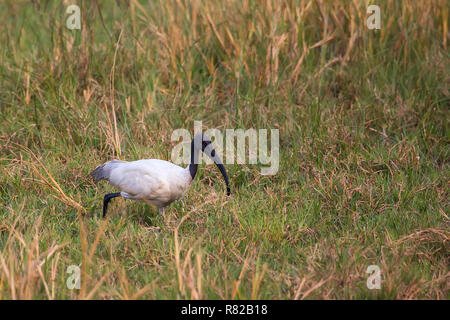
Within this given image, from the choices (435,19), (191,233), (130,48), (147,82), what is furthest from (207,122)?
(435,19)

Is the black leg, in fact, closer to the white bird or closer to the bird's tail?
the white bird

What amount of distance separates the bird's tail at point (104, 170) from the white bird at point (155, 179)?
4 cm

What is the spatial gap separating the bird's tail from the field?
180 mm

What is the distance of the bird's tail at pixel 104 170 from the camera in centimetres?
472

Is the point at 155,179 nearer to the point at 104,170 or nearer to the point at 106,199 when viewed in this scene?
the point at 106,199

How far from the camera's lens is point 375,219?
455cm

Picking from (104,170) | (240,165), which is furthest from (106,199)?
(240,165)

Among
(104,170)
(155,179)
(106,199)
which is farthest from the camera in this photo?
(104,170)

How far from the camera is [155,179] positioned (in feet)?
14.2

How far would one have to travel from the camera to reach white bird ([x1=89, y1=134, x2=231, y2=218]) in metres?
4.35

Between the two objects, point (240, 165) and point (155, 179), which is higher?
point (155, 179)

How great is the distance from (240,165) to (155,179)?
1107 mm

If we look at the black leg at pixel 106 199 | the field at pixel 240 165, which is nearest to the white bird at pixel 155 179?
the black leg at pixel 106 199

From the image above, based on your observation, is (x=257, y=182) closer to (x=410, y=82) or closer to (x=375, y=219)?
(x=375, y=219)
